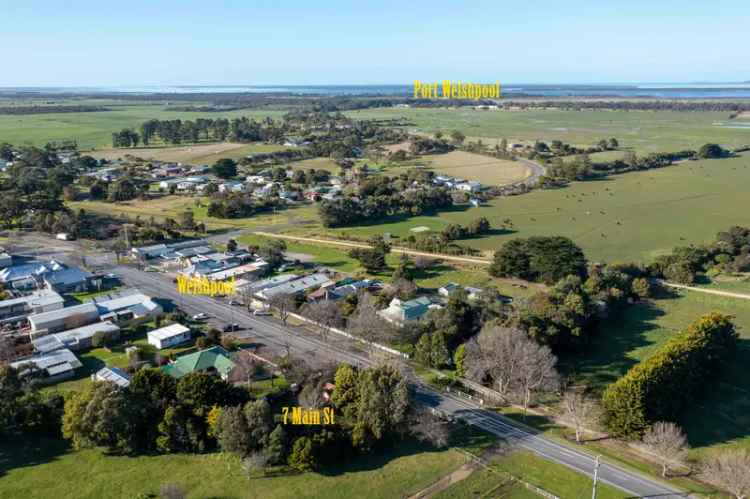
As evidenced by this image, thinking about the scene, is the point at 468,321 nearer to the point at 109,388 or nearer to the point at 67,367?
the point at 109,388

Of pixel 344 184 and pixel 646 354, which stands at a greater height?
pixel 344 184

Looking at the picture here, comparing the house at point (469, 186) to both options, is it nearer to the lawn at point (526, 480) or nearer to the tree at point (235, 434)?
the lawn at point (526, 480)

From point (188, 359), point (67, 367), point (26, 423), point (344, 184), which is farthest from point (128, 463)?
point (344, 184)

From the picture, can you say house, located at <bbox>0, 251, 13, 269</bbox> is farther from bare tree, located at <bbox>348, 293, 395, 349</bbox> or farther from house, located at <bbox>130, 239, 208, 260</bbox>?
bare tree, located at <bbox>348, 293, 395, 349</bbox>

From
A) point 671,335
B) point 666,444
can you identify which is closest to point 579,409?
point 666,444

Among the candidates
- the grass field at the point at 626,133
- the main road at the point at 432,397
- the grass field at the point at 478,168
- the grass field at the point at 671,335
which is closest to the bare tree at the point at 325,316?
the main road at the point at 432,397
